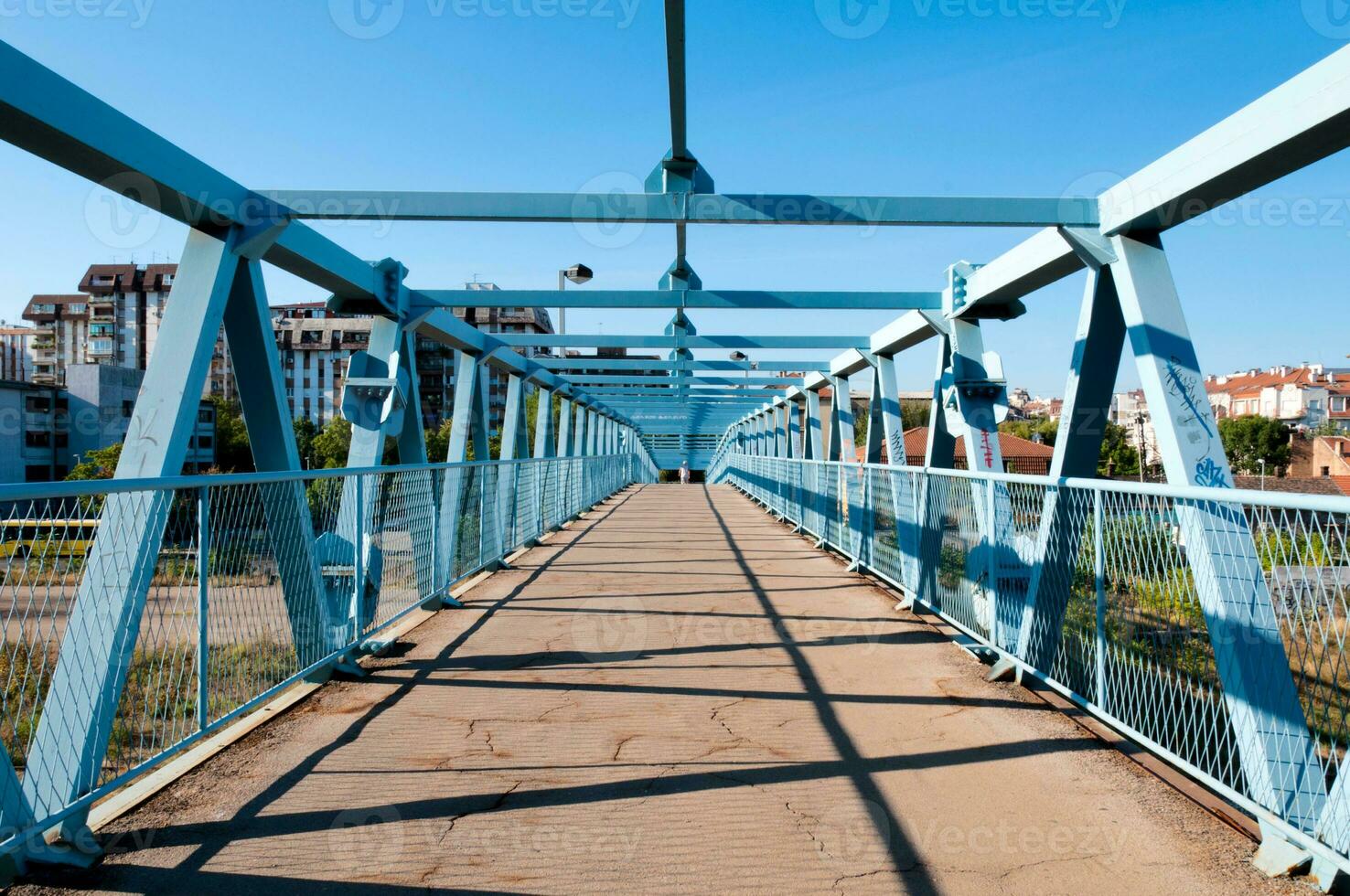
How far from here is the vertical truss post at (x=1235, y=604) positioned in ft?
11.0

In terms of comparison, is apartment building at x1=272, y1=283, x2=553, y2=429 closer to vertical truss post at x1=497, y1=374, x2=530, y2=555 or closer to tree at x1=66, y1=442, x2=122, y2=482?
tree at x1=66, y1=442, x2=122, y2=482

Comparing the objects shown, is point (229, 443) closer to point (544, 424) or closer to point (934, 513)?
point (544, 424)

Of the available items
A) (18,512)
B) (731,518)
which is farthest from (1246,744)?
(731,518)

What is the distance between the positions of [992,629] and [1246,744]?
272cm

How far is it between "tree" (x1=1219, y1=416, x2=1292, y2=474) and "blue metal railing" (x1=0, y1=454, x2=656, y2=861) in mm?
102292

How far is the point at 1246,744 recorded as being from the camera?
3508mm

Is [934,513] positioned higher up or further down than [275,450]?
further down

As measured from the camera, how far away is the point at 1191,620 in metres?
4.00

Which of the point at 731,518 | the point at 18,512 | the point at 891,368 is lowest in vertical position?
the point at 731,518

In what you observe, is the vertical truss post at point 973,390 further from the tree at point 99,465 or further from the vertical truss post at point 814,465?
the tree at point 99,465

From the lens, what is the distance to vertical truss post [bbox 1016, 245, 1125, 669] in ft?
17.2

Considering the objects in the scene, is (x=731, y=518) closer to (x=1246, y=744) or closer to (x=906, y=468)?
(x=906, y=468)

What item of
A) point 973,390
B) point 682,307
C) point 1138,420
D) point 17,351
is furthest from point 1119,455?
point 17,351

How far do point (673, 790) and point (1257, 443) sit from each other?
107 meters
